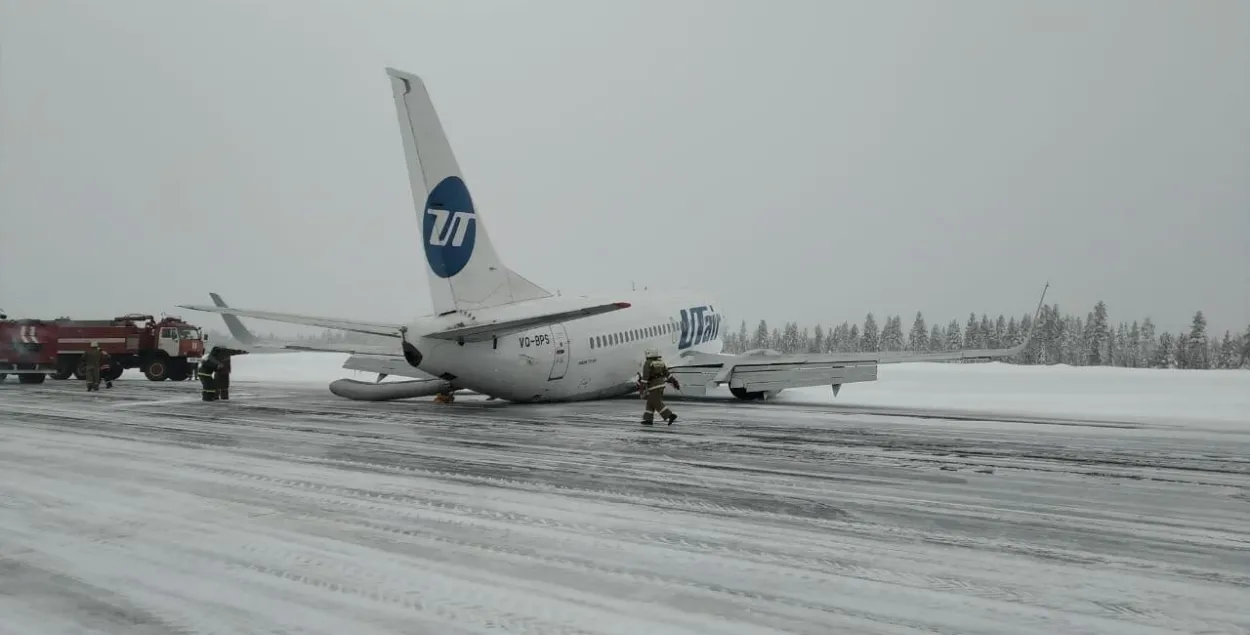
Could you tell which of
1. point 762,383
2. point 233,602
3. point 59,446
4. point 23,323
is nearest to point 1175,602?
point 233,602

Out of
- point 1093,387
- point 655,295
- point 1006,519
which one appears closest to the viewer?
point 1006,519

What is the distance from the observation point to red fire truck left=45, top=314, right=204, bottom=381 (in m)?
35.9

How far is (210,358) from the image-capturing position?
24016 millimetres

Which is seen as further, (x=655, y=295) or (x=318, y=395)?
(x=655, y=295)

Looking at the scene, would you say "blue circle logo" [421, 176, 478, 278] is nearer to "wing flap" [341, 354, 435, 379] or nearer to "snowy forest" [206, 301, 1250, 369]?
"wing flap" [341, 354, 435, 379]

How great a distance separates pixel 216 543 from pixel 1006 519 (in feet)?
22.0

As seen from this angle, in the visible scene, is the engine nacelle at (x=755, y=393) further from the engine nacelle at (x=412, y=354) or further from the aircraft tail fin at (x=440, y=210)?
the engine nacelle at (x=412, y=354)

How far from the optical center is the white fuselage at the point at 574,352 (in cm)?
1845

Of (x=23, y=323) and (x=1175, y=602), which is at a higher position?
(x=23, y=323)

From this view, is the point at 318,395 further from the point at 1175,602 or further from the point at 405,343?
the point at 1175,602

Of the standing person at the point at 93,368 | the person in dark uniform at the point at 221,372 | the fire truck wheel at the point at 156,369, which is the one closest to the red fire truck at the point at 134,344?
the fire truck wheel at the point at 156,369

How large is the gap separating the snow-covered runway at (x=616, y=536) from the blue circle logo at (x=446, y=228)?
5.68 m

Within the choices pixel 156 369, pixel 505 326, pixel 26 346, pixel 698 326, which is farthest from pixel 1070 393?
pixel 26 346

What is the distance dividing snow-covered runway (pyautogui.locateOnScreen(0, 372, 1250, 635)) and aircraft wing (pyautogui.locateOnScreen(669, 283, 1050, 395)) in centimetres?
789
